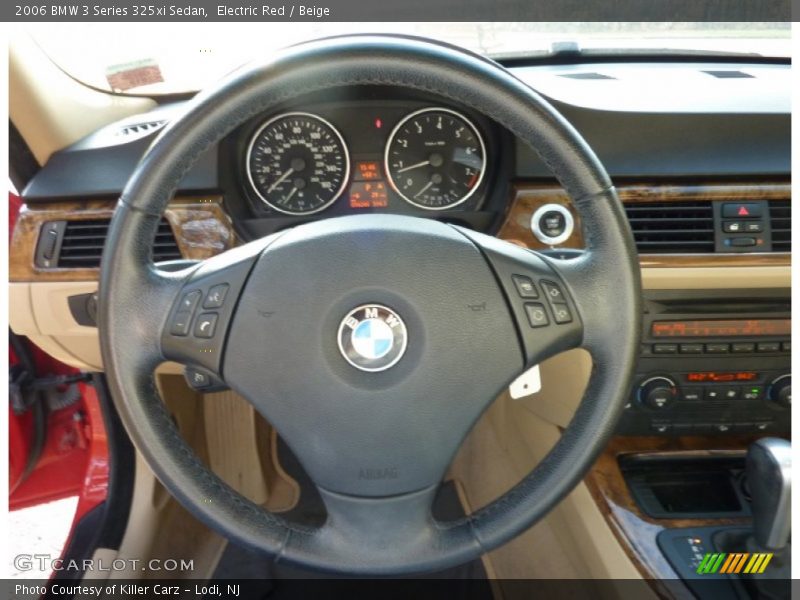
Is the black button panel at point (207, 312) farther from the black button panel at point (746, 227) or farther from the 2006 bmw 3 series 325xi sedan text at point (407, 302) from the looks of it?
the black button panel at point (746, 227)

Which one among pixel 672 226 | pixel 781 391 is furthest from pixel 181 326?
pixel 781 391

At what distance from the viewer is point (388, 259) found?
2.86 feet

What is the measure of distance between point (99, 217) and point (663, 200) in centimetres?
106

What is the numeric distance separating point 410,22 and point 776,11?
0.71 m

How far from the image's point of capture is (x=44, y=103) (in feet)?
4.61

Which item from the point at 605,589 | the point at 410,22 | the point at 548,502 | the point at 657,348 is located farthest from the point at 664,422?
the point at 410,22

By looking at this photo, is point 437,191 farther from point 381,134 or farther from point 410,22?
point 410,22

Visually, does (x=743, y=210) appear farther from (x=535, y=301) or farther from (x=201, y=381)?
(x=201, y=381)

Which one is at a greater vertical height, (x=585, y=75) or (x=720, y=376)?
(x=585, y=75)

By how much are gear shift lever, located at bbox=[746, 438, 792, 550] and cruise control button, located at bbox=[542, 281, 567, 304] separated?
43cm

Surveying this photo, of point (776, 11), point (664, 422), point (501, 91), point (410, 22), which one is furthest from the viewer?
point (664, 422)

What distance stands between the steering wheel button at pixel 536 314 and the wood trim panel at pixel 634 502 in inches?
16.5

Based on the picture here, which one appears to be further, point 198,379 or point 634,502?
point 634,502
